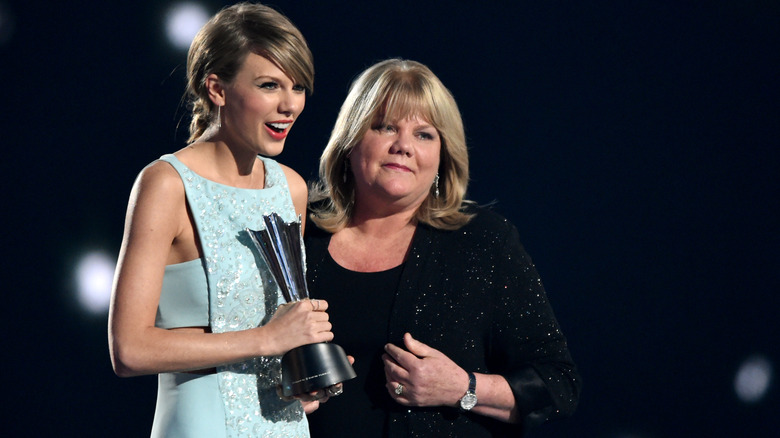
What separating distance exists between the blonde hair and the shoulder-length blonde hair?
330 mm

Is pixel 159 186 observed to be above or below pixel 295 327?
above

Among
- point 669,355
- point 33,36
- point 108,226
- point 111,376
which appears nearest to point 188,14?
point 33,36

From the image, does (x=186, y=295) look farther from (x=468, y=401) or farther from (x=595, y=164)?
(x=595, y=164)

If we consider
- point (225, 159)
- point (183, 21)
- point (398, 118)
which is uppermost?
point (183, 21)

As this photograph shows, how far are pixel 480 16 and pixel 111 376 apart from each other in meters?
1.41

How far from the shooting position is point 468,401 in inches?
62.2

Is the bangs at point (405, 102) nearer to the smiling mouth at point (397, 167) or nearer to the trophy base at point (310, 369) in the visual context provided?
the smiling mouth at point (397, 167)

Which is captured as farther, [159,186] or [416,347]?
[416,347]

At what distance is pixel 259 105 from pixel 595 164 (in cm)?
125

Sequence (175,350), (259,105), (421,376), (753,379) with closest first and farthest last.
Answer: (175,350) → (259,105) → (421,376) → (753,379)

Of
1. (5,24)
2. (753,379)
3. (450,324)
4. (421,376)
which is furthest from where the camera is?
(753,379)

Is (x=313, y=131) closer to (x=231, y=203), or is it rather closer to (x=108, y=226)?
(x=108, y=226)

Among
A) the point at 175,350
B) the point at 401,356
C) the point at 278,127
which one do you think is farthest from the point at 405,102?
the point at 175,350

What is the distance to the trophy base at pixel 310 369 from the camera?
1269mm
